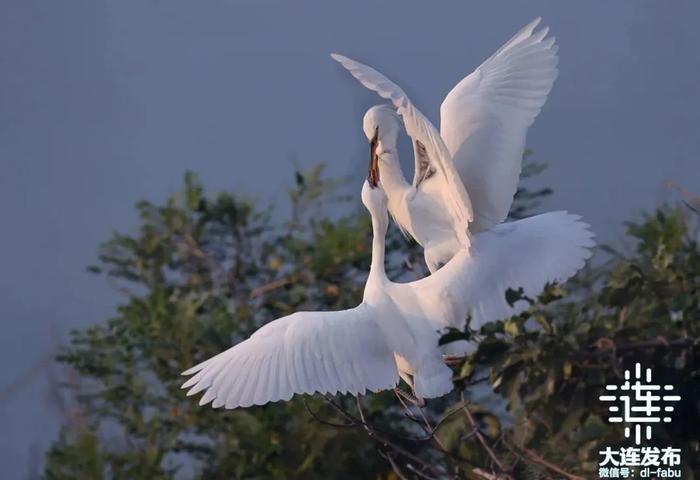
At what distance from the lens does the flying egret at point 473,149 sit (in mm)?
3480

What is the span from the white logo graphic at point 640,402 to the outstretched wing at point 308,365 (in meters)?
0.41

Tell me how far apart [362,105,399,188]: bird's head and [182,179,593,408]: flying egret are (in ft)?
0.26

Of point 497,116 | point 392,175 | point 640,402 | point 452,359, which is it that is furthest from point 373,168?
point 640,402

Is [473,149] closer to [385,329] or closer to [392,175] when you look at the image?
[392,175]

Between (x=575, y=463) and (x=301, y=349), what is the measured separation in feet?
1.84

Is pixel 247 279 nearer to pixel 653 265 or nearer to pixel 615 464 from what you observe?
pixel 653 265

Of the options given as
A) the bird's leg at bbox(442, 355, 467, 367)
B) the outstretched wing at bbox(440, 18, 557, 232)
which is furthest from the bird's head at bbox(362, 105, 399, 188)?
the bird's leg at bbox(442, 355, 467, 367)

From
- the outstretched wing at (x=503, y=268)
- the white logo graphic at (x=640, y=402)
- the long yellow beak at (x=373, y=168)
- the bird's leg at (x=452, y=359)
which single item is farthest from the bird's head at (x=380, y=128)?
the white logo graphic at (x=640, y=402)

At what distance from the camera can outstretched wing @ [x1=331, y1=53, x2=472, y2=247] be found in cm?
316

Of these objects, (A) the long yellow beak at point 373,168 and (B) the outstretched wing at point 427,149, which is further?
(A) the long yellow beak at point 373,168

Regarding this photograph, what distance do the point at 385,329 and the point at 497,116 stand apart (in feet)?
1.68

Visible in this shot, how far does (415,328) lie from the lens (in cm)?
336

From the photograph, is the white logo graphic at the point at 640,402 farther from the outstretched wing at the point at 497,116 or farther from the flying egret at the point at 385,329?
the outstretched wing at the point at 497,116

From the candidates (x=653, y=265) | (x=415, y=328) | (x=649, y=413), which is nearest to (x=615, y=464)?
(x=649, y=413)
